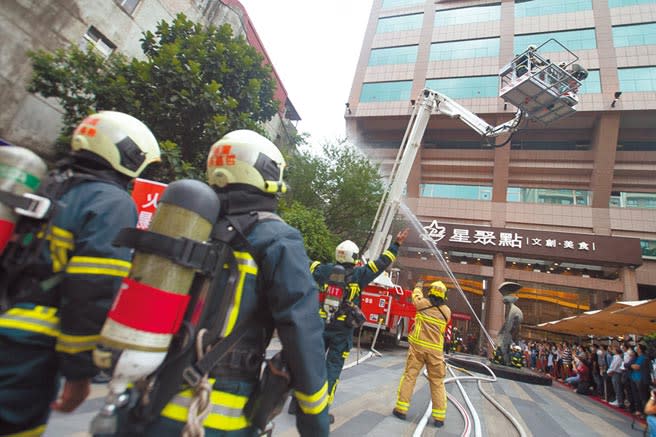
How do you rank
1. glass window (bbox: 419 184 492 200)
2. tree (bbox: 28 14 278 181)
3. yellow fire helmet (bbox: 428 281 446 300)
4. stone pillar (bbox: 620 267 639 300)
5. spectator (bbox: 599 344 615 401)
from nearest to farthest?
yellow fire helmet (bbox: 428 281 446 300)
tree (bbox: 28 14 278 181)
spectator (bbox: 599 344 615 401)
stone pillar (bbox: 620 267 639 300)
glass window (bbox: 419 184 492 200)

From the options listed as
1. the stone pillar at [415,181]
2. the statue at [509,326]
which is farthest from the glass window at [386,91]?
the statue at [509,326]

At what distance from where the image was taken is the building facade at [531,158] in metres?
20.3

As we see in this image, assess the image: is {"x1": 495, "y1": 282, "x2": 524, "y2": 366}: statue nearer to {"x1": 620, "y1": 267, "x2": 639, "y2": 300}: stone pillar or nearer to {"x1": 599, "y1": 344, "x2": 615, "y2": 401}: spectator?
{"x1": 599, "y1": 344, "x2": 615, "y2": 401}: spectator

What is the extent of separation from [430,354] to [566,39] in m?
29.0

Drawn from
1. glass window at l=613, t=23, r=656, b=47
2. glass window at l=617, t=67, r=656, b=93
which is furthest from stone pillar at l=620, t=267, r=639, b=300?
glass window at l=613, t=23, r=656, b=47

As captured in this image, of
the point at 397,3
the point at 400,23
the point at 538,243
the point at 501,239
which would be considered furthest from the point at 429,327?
the point at 397,3

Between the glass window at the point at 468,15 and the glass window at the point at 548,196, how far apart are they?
1428 centimetres

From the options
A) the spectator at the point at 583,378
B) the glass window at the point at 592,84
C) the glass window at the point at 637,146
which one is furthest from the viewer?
the glass window at the point at 637,146

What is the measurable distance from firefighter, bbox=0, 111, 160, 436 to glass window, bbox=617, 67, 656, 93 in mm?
29096

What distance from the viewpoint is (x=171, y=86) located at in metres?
7.32

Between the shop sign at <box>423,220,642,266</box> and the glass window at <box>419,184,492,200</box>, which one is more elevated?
the glass window at <box>419,184,492,200</box>

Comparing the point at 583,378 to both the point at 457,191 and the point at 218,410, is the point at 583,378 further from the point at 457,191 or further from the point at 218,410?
the point at 457,191

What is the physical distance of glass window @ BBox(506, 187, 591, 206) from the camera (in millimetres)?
22188

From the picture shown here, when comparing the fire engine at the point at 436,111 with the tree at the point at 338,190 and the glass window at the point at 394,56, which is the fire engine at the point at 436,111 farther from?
the glass window at the point at 394,56
